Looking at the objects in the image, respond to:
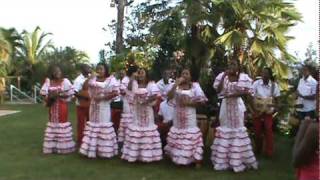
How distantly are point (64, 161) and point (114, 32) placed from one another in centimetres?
1603

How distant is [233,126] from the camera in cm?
848

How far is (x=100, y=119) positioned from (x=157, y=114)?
116 cm

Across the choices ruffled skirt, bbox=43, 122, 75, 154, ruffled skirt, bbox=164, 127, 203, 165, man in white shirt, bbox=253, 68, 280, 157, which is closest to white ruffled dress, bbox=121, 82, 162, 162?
ruffled skirt, bbox=164, 127, 203, 165

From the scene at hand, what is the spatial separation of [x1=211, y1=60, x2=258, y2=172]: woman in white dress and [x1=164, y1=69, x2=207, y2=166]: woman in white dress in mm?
324

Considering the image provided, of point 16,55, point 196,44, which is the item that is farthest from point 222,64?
A: point 16,55

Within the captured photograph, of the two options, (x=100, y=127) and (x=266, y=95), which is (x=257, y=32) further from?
(x=100, y=127)

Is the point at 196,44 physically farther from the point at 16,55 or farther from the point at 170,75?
the point at 16,55

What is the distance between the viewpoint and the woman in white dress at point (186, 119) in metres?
8.51

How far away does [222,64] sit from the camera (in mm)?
12102

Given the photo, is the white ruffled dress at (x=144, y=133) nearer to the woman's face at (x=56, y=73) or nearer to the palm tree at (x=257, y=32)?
the woman's face at (x=56, y=73)

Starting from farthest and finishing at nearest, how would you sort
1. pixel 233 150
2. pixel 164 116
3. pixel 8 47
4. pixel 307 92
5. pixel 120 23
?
pixel 8 47 < pixel 120 23 < pixel 164 116 < pixel 307 92 < pixel 233 150

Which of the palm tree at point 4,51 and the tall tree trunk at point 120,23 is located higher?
the tall tree trunk at point 120,23

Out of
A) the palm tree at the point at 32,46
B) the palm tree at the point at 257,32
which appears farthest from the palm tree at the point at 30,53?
the palm tree at the point at 257,32

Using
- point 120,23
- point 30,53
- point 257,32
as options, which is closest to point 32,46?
point 30,53
